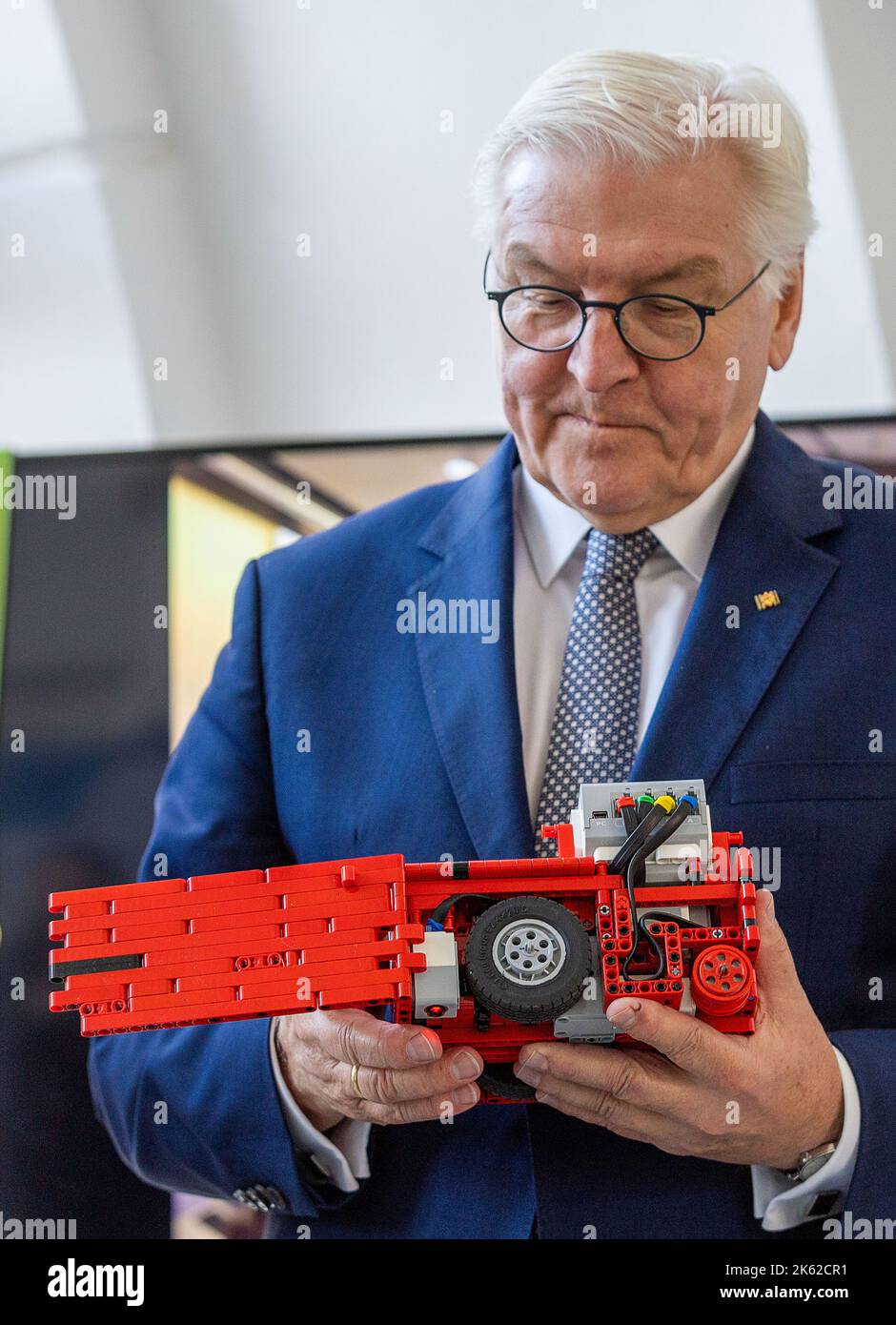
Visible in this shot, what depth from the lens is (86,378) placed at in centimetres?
204

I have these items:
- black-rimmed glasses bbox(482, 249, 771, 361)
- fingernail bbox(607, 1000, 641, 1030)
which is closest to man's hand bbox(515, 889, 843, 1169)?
fingernail bbox(607, 1000, 641, 1030)

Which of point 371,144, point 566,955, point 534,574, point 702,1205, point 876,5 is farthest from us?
point 371,144

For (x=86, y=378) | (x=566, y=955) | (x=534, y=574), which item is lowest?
(x=566, y=955)

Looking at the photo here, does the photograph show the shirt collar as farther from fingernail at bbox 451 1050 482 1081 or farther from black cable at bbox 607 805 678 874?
fingernail at bbox 451 1050 482 1081

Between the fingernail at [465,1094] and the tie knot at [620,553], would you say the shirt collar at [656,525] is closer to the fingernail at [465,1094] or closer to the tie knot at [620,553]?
the tie knot at [620,553]

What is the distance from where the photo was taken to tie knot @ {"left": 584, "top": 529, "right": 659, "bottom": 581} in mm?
1551

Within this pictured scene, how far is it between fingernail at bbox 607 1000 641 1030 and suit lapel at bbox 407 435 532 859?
0.37 meters

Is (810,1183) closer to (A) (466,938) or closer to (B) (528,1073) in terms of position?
(B) (528,1073)

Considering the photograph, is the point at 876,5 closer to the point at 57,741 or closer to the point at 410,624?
the point at 410,624

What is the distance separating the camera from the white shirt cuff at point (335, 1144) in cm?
145

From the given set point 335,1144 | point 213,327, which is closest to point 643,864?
point 335,1144

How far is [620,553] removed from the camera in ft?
5.10
